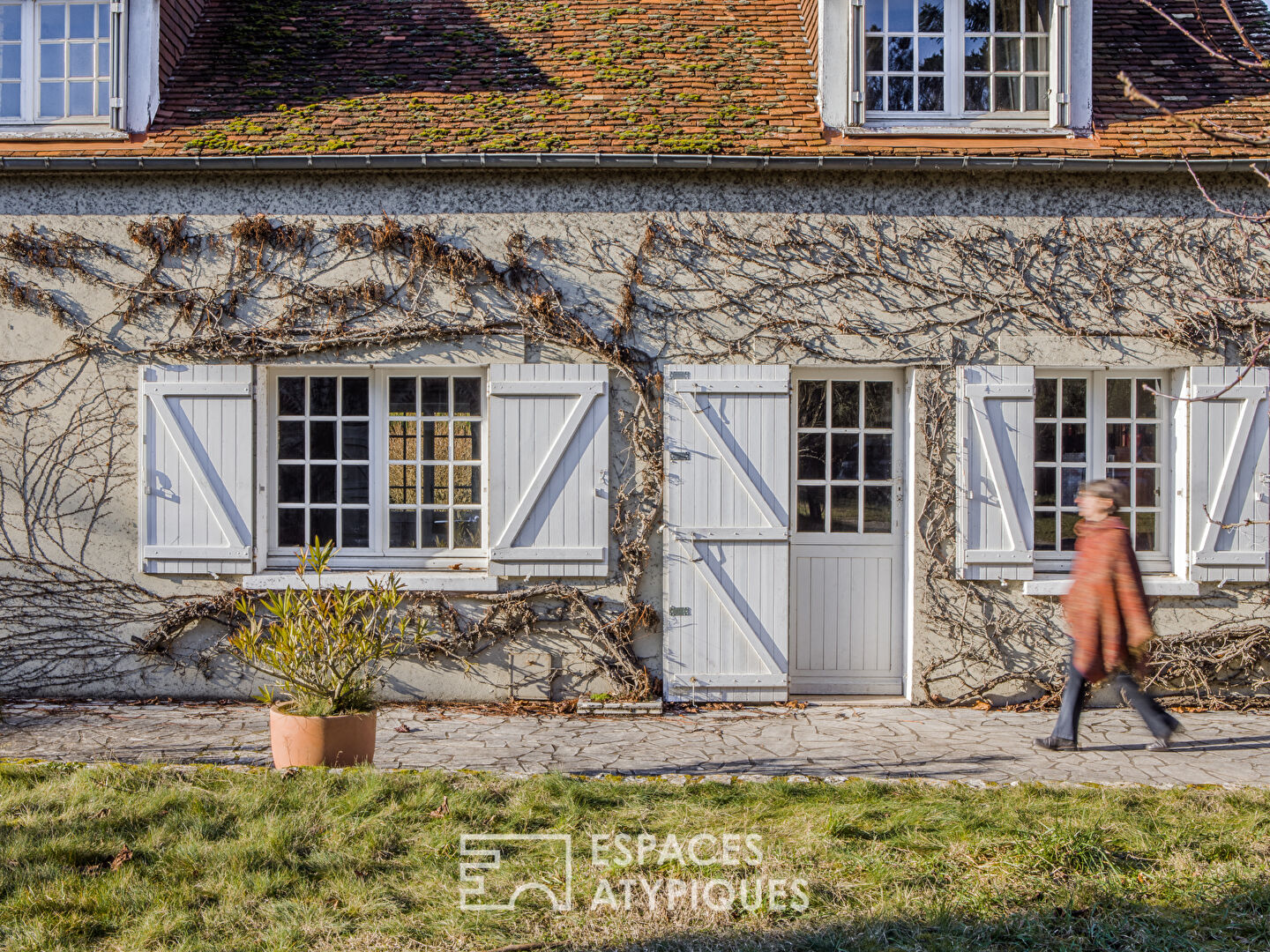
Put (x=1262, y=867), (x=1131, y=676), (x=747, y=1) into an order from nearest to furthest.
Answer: (x=1262, y=867), (x=1131, y=676), (x=747, y=1)

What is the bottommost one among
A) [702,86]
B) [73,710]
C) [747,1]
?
[73,710]

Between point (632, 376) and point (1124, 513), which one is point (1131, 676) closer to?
point (1124, 513)

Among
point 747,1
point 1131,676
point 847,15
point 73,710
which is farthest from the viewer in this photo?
point 747,1

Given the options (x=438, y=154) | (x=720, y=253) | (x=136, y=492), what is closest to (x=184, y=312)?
(x=136, y=492)

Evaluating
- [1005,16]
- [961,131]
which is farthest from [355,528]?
[1005,16]

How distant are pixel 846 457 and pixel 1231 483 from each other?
8.37 ft

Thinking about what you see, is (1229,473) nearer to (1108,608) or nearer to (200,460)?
(1108,608)

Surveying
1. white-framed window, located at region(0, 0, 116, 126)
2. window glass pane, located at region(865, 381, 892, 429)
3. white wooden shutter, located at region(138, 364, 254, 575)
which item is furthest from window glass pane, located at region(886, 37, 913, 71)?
white-framed window, located at region(0, 0, 116, 126)

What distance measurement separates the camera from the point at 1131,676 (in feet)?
17.3

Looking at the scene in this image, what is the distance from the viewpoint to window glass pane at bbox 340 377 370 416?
6.96m

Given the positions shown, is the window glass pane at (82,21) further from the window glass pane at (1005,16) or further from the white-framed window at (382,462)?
the window glass pane at (1005,16)

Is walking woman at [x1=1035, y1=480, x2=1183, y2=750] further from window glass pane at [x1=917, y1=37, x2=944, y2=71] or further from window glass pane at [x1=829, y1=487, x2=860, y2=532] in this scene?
window glass pane at [x1=917, y1=37, x2=944, y2=71]

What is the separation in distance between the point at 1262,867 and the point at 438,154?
5854mm

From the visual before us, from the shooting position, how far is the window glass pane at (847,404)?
6984 mm
